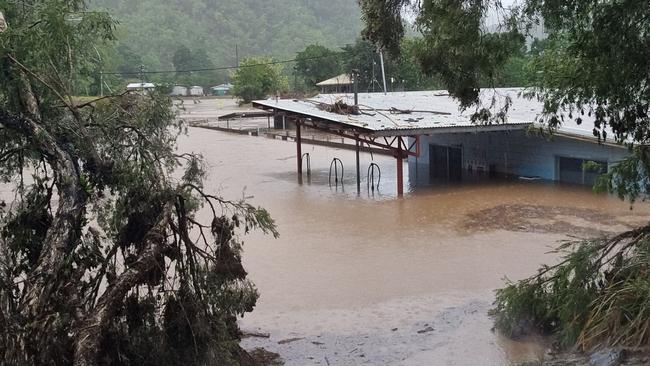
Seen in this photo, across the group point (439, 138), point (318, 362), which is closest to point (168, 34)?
point (439, 138)

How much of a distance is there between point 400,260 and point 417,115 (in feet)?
37.4

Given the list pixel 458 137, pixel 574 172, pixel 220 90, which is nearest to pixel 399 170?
pixel 574 172

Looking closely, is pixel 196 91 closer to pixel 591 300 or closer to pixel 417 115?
pixel 417 115

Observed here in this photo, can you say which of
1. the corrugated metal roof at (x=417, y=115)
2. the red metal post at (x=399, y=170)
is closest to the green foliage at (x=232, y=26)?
the corrugated metal roof at (x=417, y=115)

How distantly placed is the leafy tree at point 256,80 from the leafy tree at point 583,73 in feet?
209

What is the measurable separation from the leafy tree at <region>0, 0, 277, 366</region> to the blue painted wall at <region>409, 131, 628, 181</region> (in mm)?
17414

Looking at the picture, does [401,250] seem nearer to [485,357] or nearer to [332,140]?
[485,357]

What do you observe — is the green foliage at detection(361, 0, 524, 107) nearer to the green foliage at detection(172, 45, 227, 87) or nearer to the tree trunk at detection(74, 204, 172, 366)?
the tree trunk at detection(74, 204, 172, 366)

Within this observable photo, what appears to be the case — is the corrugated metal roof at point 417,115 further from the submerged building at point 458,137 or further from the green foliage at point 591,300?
the green foliage at point 591,300

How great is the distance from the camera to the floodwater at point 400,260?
1027 cm

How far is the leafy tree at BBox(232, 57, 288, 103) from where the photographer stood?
2847 inches

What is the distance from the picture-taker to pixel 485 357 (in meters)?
9.56

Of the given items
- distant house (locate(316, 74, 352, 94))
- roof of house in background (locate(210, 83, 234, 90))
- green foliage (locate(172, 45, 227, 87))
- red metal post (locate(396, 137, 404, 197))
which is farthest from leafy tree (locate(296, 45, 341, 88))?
red metal post (locate(396, 137, 404, 197))

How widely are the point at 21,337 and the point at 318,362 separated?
5.13 m
